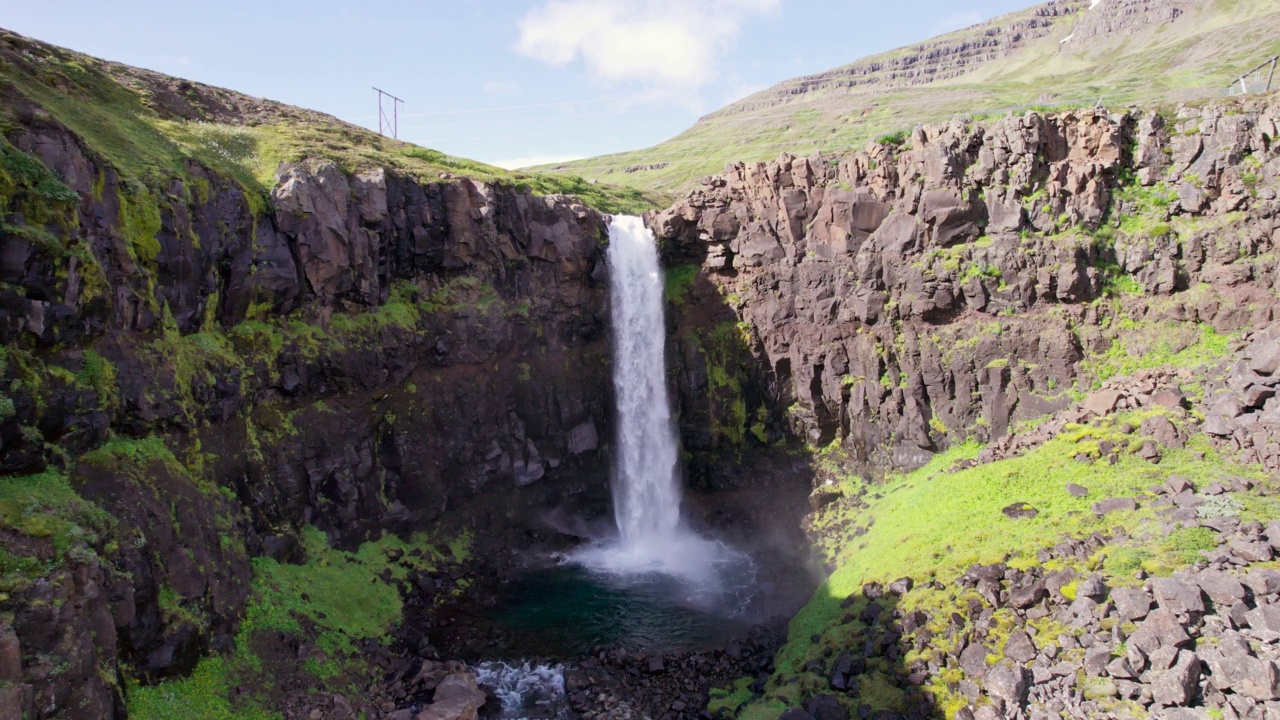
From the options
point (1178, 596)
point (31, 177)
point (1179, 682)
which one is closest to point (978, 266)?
point (1178, 596)

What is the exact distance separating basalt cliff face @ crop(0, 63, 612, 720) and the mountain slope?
55213 millimetres

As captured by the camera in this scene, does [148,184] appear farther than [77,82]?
No

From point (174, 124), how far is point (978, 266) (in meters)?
39.8

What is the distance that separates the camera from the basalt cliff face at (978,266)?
3039 centimetres

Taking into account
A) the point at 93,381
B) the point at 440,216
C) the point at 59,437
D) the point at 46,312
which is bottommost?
the point at 59,437

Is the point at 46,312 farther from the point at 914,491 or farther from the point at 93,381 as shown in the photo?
the point at 914,491

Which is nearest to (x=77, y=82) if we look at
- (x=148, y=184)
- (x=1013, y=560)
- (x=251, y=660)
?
(x=148, y=184)

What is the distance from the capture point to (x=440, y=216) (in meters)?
37.7

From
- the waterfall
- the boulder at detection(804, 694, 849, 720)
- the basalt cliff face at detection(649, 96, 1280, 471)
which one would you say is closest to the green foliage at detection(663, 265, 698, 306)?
the waterfall

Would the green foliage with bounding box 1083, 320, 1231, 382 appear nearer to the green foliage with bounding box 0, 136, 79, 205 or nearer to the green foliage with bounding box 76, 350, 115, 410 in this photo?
the green foliage with bounding box 76, 350, 115, 410

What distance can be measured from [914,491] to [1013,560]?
9164mm

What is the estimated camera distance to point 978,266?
34.2m

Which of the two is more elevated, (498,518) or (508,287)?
(508,287)

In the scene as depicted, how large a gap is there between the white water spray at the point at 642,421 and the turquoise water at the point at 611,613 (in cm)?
330
